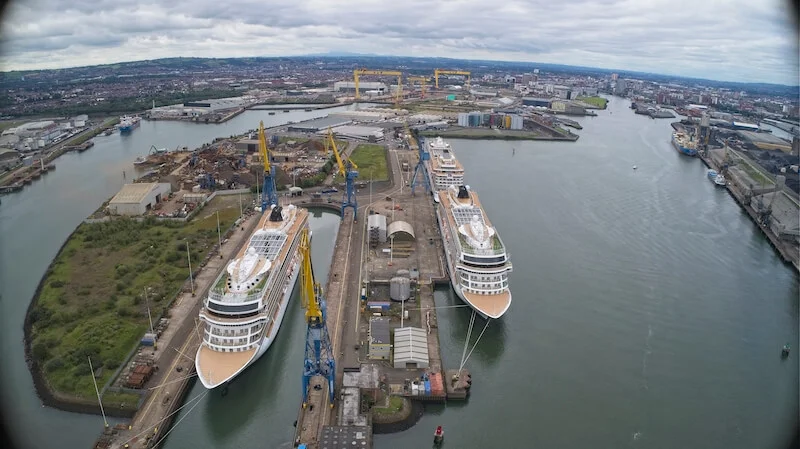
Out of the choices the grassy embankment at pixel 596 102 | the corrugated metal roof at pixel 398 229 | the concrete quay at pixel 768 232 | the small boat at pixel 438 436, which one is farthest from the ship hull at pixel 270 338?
the grassy embankment at pixel 596 102

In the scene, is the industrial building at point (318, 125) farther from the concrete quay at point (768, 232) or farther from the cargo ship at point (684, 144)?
the concrete quay at point (768, 232)

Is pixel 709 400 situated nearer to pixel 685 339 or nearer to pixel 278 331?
pixel 685 339

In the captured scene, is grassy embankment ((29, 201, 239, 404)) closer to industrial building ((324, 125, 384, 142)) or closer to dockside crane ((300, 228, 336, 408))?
dockside crane ((300, 228, 336, 408))

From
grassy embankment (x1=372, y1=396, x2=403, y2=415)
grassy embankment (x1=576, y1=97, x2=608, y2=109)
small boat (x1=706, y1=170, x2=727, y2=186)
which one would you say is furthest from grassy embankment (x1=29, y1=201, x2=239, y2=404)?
grassy embankment (x1=576, y1=97, x2=608, y2=109)

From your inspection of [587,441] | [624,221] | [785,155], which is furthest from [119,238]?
[785,155]

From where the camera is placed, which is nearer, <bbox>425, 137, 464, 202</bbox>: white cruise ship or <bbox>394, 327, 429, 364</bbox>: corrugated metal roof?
<bbox>394, 327, 429, 364</bbox>: corrugated metal roof

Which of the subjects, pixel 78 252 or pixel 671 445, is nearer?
pixel 671 445
